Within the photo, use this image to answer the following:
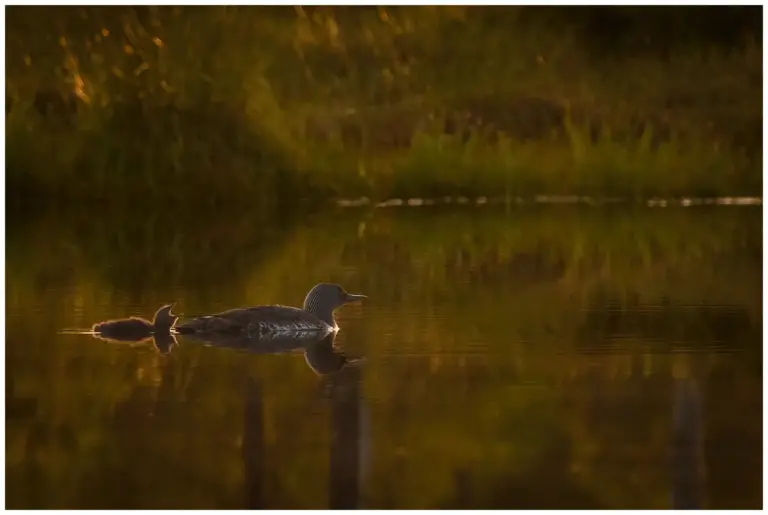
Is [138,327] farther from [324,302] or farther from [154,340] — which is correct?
[324,302]

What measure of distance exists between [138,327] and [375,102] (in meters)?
13.7

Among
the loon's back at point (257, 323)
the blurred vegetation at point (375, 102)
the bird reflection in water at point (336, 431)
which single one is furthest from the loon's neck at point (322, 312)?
the blurred vegetation at point (375, 102)

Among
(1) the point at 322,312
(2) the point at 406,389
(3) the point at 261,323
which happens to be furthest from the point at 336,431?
(1) the point at 322,312

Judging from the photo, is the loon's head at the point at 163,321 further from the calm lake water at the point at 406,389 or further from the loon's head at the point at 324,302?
the loon's head at the point at 324,302

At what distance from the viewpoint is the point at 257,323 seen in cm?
903

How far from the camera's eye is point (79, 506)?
578 cm

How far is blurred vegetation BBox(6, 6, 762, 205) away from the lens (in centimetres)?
2141

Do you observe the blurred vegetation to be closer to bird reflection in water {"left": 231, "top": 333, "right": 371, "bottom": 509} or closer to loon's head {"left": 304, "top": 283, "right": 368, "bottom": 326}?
loon's head {"left": 304, "top": 283, "right": 368, "bottom": 326}

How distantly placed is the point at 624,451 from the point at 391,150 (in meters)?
15.6

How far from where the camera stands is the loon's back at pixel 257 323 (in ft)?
29.6

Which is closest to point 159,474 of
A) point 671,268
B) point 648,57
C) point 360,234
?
point 671,268

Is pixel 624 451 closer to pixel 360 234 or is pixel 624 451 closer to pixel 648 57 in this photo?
pixel 360 234

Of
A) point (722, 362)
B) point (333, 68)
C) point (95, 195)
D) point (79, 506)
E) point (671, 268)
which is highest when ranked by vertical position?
point (333, 68)

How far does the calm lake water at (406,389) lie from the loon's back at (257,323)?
238 mm
